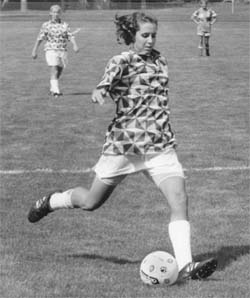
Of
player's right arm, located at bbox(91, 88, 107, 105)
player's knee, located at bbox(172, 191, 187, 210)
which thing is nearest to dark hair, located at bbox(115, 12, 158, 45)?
player's right arm, located at bbox(91, 88, 107, 105)

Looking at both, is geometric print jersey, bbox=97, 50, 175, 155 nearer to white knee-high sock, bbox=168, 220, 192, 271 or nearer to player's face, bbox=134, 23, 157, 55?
player's face, bbox=134, 23, 157, 55

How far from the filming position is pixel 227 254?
7.95 metres

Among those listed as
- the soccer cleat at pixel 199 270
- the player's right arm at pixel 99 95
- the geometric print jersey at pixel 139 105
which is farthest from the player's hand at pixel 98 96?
the soccer cleat at pixel 199 270

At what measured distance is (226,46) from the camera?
125ft

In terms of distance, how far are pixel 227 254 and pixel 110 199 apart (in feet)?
8.59

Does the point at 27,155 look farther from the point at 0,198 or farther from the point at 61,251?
the point at 61,251

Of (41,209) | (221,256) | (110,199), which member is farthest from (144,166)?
(110,199)

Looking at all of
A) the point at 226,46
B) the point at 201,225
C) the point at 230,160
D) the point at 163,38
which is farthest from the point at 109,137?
the point at 163,38

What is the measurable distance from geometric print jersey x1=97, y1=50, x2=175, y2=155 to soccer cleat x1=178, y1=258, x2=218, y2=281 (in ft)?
3.22

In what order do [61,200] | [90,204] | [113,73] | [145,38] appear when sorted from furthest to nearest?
1. [61,200]
2. [90,204]
3. [145,38]
4. [113,73]

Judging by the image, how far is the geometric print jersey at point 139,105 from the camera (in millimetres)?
7277

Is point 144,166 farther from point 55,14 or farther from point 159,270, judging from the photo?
point 55,14

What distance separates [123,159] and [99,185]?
34 cm

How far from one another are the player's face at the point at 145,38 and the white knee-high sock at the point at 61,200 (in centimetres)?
149
